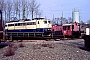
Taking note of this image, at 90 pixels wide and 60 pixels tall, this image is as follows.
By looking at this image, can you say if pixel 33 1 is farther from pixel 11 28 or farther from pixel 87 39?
pixel 87 39

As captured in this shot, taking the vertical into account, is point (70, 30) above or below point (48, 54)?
above

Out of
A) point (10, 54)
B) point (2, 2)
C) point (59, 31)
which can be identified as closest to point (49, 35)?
point (59, 31)

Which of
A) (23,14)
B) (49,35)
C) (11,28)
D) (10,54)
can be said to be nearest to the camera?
(10,54)

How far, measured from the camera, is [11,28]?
121ft

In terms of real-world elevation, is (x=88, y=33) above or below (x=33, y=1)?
below

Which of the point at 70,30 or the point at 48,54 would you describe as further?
the point at 70,30

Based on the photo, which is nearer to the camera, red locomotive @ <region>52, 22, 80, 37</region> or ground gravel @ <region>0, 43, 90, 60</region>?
ground gravel @ <region>0, 43, 90, 60</region>

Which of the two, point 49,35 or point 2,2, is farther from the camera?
point 2,2

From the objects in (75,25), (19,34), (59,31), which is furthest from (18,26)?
(75,25)

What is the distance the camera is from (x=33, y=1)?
58.2 m

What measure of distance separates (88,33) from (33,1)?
3971 cm

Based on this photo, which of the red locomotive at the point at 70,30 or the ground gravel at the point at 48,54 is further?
the red locomotive at the point at 70,30

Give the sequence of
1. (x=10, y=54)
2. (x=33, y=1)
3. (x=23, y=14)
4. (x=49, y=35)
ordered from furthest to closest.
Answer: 1. (x=33, y=1)
2. (x=23, y=14)
3. (x=49, y=35)
4. (x=10, y=54)

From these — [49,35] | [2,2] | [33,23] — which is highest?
[2,2]
